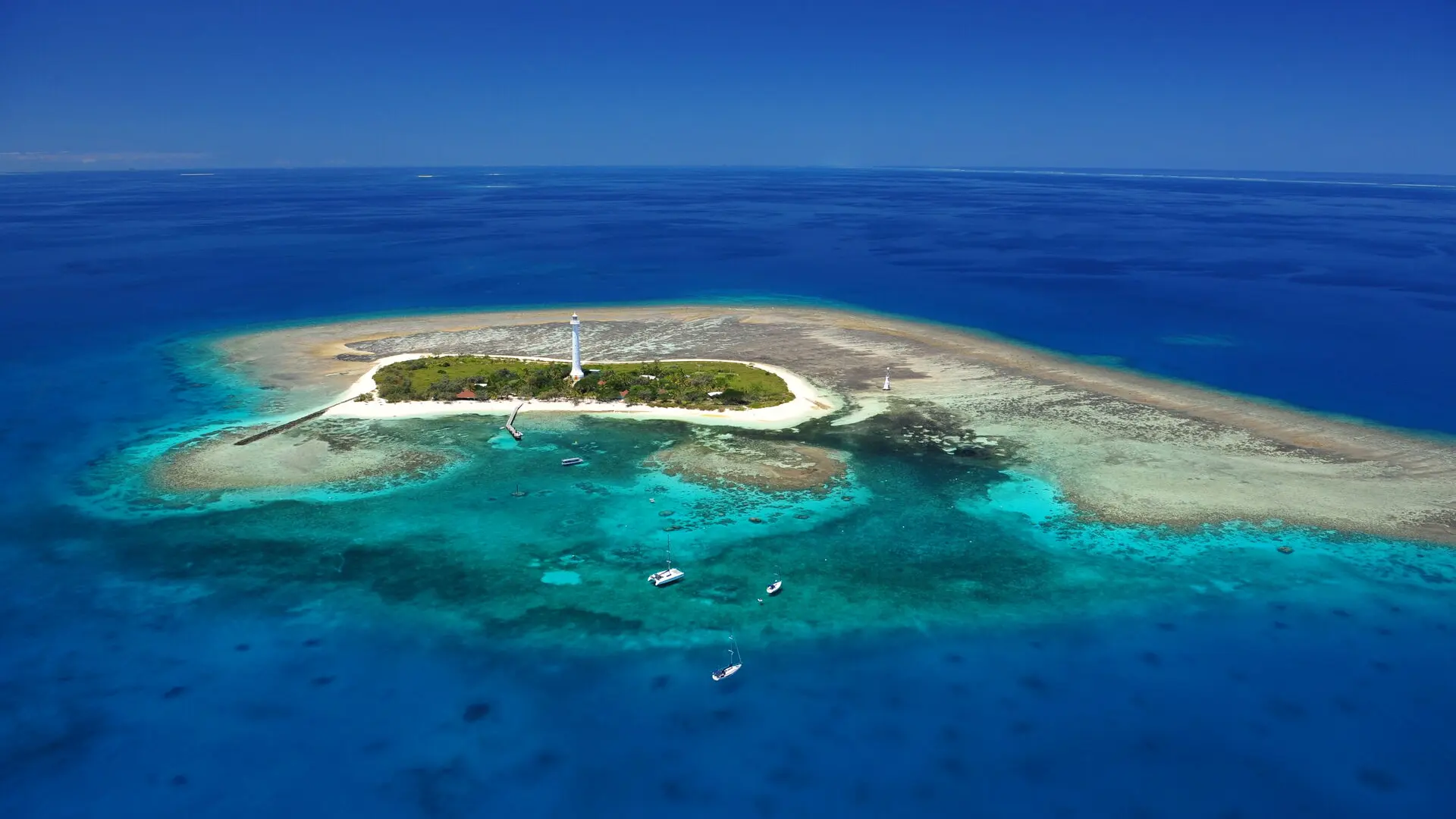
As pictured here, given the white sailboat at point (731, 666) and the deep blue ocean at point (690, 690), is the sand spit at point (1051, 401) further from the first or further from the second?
the white sailboat at point (731, 666)

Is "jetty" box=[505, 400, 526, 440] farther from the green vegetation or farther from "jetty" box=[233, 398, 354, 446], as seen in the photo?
"jetty" box=[233, 398, 354, 446]

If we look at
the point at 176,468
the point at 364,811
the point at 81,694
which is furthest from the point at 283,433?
the point at 364,811

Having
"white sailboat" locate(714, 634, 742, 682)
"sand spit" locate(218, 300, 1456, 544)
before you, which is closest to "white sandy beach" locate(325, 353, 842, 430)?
"sand spit" locate(218, 300, 1456, 544)

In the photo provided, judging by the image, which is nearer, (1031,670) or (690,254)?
(1031,670)

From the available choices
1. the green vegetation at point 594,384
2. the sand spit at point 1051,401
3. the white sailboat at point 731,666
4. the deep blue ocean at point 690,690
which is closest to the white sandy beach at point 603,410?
the green vegetation at point 594,384

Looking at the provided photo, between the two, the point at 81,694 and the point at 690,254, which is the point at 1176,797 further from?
the point at 690,254

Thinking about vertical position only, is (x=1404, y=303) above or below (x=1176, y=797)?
above

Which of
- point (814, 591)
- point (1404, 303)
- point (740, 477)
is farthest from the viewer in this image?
point (1404, 303)
